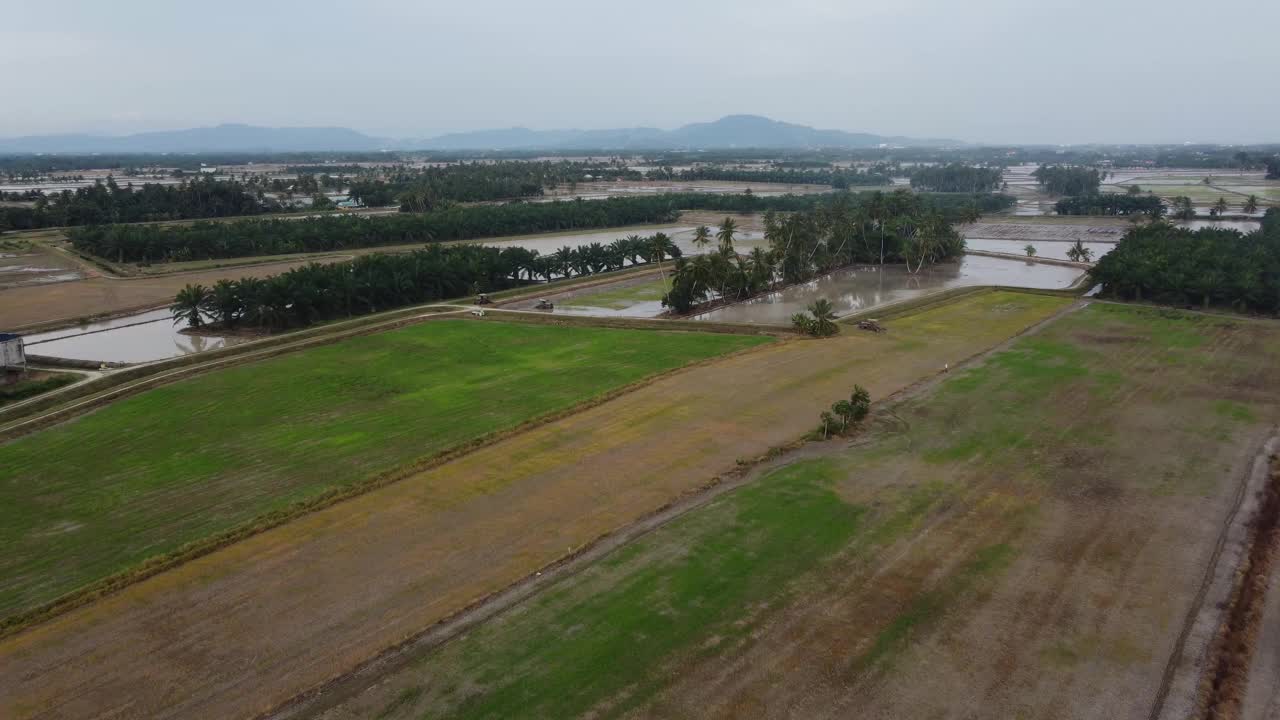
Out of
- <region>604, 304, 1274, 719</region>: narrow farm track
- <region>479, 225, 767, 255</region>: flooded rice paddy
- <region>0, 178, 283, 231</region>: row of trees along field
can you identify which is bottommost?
<region>604, 304, 1274, 719</region>: narrow farm track

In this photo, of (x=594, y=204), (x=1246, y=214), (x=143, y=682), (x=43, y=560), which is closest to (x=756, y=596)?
(x=143, y=682)

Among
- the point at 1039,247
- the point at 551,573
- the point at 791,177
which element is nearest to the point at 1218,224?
the point at 1039,247

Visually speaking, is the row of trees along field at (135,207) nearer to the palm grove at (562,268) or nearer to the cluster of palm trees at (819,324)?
the palm grove at (562,268)

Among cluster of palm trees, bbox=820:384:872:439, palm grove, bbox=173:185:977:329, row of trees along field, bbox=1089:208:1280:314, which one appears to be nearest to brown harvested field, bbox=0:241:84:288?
palm grove, bbox=173:185:977:329

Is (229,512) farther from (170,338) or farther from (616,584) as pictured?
(170,338)

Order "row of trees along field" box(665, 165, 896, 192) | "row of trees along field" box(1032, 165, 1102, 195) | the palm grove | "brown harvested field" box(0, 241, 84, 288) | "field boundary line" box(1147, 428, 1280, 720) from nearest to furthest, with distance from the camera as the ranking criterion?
"field boundary line" box(1147, 428, 1280, 720)
the palm grove
"brown harvested field" box(0, 241, 84, 288)
"row of trees along field" box(1032, 165, 1102, 195)
"row of trees along field" box(665, 165, 896, 192)

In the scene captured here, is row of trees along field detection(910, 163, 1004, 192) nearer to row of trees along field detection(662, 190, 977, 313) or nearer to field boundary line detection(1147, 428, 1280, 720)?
row of trees along field detection(662, 190, 977, 313)
